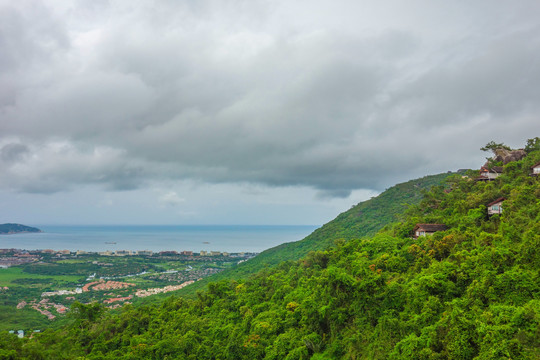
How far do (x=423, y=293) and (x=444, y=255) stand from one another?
559 centimetres

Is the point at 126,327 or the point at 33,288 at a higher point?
the point at 126,327

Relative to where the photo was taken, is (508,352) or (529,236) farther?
(529,236)

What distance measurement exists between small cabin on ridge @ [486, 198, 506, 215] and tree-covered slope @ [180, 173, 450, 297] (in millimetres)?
26218

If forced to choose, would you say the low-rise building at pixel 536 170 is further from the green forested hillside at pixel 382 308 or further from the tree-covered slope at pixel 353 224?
the tree-covered slope at pixel 353 224

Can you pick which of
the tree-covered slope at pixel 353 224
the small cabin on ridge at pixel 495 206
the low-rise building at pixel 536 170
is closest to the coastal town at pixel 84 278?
the tree-covered slope at pixel 353 224

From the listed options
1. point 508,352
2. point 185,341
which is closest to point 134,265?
point 185,341

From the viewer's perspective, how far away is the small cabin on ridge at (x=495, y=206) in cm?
1979

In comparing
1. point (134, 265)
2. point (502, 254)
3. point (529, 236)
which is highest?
point (529, 236)

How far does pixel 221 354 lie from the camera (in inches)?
667

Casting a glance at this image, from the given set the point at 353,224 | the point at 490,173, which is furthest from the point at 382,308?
the point at 353,224

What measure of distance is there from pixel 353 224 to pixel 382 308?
4210 cm

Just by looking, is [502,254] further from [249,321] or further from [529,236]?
[249,321]

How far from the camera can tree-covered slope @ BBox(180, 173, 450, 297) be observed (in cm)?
4933

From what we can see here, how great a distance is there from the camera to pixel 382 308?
13477mm
